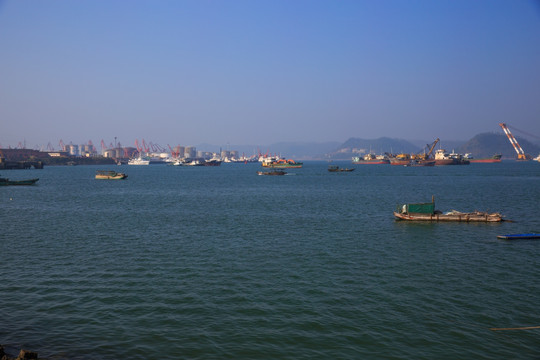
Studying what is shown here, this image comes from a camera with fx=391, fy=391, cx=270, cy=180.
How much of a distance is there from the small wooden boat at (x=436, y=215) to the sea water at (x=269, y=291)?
1.40 metres

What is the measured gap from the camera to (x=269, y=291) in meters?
22.6

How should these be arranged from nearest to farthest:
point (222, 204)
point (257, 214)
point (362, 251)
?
point (362, 251), point (257, 214), point (222, 204)

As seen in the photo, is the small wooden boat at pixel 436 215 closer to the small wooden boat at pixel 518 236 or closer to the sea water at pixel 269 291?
the sea water at pixel 269 291

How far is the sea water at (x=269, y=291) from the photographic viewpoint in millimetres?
16609

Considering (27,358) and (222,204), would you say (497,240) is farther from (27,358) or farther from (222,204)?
(222,204)

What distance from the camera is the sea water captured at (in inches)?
654

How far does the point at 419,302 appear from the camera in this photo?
21.0 metres

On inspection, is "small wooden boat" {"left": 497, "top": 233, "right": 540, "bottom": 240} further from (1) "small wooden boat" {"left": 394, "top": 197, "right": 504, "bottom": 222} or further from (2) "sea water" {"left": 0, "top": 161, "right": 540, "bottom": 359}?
(1) "small wooden boat" {"left": 394, "top": 197, "right": 504, "bottom": 222}

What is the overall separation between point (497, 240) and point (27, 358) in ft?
120

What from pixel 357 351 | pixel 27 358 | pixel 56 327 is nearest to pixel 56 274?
pixel 56 327

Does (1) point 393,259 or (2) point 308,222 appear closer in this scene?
(1) point 393,259

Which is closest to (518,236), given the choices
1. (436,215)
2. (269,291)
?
(436,215)

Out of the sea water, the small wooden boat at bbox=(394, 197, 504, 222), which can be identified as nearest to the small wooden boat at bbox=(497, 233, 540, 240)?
the sea water

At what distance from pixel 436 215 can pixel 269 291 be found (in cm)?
3043
